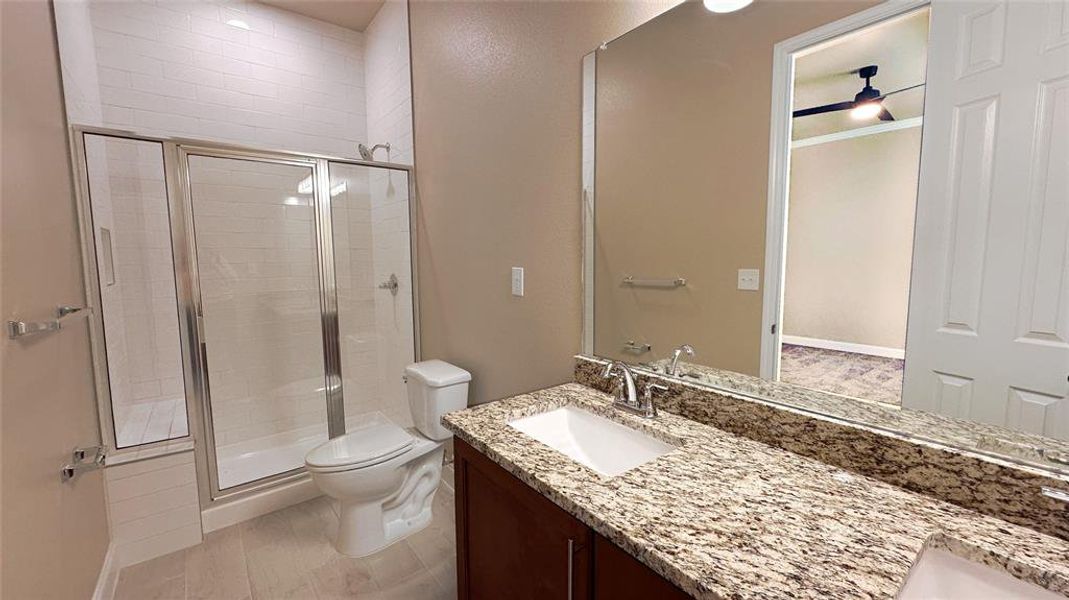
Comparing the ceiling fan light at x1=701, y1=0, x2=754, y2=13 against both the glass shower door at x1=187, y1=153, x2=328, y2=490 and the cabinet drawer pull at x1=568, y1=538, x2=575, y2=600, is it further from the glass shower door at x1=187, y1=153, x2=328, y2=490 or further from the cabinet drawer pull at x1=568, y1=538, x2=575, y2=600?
the glass shower door at x1=187, y1=153, x2=328, y2=490

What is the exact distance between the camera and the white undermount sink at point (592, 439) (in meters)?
1.19

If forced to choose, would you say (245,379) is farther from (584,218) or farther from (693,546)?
(693,546)

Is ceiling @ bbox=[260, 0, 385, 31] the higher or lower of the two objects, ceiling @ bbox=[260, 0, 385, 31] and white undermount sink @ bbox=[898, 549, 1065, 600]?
the higher

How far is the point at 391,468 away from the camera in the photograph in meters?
1.88

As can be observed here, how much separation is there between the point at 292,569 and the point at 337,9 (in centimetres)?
319

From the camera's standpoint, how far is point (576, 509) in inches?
32.1

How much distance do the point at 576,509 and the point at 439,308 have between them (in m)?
1.84

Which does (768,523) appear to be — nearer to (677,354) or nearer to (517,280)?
(677,354)

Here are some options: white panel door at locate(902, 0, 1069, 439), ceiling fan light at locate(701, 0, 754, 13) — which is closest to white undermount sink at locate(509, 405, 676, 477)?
white panel door at locate(902, 0, 1069, 439)

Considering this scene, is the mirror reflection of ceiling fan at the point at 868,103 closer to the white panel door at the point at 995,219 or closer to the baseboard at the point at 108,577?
the white panel door at the point at 995,219

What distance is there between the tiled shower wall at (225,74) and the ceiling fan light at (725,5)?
2613 millimetres

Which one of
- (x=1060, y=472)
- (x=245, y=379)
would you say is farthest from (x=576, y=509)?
(x=245, y=379)

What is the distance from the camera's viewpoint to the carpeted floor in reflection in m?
0.92

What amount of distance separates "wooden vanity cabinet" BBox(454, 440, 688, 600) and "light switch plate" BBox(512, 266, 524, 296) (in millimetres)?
799
